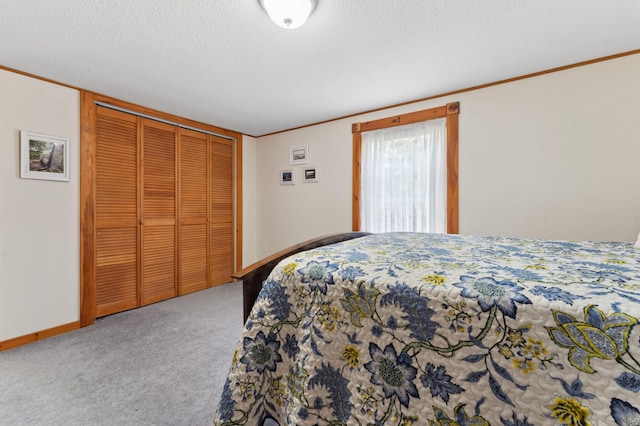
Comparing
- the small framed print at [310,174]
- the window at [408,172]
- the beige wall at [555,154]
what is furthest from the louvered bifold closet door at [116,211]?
the beige wall at [555,154]

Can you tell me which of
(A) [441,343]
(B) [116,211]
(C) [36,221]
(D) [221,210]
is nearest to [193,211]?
(D) [221,210]

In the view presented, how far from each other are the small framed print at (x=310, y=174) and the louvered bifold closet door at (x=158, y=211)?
5.50 feet

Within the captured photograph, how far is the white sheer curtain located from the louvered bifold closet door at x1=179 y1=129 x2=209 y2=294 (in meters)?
2.16

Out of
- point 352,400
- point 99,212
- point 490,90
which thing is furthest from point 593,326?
point 99,212

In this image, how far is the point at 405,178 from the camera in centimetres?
304

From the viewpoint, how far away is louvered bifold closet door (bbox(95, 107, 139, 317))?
281cm

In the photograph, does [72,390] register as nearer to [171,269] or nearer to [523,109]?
[171,269]

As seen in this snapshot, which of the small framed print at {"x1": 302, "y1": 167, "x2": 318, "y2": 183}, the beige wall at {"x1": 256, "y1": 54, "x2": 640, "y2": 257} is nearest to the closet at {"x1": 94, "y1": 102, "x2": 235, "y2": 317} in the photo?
the small framed print at {"x1": 302, "y1": 167, "x2": 318, "y2": 183}

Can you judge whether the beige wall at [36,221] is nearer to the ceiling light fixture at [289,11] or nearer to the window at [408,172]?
the ceiling light fixture at [289,11]

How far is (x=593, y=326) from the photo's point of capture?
0.57m

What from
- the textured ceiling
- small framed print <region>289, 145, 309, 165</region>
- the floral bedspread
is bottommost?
the floral bedspread

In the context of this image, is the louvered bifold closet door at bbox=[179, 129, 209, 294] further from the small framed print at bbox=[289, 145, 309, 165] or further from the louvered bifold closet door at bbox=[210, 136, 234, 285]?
the small framed print at bbox=[289, 145, 309, 165]

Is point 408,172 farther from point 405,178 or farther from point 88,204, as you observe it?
point 88,204

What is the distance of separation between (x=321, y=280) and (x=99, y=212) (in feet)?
9.69
